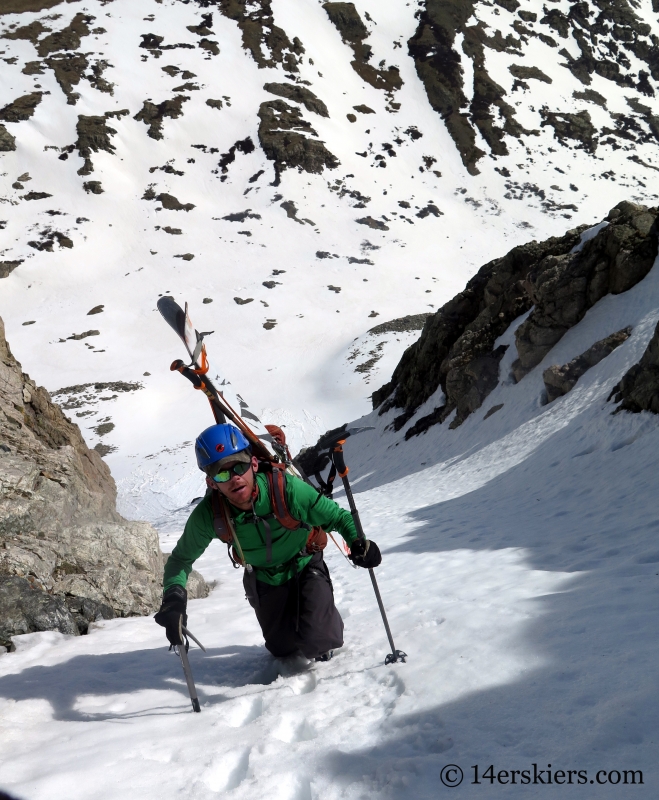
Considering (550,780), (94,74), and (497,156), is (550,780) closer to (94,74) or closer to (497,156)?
(497,156)

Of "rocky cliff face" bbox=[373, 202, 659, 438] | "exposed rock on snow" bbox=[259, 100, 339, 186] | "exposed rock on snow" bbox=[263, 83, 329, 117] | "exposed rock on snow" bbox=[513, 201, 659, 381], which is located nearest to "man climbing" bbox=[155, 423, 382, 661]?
"rocky cliff face" bbox=[373, 202, 659, 438]

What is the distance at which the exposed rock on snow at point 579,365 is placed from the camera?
40.2 feet

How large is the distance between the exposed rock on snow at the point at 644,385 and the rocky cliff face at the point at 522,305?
0.23 metres

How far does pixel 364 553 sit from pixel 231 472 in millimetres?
1019

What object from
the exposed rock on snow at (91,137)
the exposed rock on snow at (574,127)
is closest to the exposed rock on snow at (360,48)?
the exposed rock on snow at (574,127)

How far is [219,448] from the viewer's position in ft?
11.8

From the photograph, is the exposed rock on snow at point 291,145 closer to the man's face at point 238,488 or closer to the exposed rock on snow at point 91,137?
the exposed rock on snow at point 91,137

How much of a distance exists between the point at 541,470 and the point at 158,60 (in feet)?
339

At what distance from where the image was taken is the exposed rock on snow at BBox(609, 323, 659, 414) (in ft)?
26.8

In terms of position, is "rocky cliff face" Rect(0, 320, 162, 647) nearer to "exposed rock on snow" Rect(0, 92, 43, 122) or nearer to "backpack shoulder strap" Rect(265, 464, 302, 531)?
"backpack shoulder strap" Rect(265, 464, 302, 531)

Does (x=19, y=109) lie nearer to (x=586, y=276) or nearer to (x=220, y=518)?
(x=586, y=276)

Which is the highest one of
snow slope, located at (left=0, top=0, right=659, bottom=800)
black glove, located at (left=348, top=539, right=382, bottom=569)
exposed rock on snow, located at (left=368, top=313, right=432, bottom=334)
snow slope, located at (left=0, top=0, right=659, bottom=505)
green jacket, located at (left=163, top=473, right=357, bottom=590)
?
snow slope, located at (left=0, top=0, right=659, bottom=505)

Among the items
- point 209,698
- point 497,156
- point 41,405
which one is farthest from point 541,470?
point 497,156

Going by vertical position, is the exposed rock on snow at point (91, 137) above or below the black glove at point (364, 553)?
above
